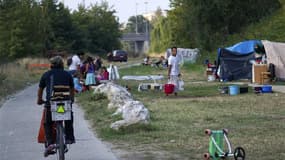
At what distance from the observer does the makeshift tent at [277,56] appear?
Result: 32750 mm

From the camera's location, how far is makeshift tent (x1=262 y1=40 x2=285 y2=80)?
107 ft

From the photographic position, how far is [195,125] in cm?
1574

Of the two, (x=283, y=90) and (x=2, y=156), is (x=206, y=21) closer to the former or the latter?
(x=283, y=90)

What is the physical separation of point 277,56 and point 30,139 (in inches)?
815

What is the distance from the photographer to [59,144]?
10.8 m

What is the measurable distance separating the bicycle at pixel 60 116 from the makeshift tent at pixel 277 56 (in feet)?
76.0

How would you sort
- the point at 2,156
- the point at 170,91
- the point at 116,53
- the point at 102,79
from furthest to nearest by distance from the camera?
the point at 116,53 → the point at 102,79 → the point at 170,91 → the point at 2,156

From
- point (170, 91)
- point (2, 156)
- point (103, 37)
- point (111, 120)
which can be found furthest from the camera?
point (103, 37)

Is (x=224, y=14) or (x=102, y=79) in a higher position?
(x=224, y=14)

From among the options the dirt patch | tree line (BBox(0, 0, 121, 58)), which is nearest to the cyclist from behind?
the dirt patch

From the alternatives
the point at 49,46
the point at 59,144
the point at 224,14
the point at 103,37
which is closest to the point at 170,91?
the point at 59,144

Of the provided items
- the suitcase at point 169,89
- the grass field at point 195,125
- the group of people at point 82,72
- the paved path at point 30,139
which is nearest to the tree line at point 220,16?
the group of people at point 82,72

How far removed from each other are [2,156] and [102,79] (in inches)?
802

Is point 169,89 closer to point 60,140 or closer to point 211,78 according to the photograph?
point 211,78
